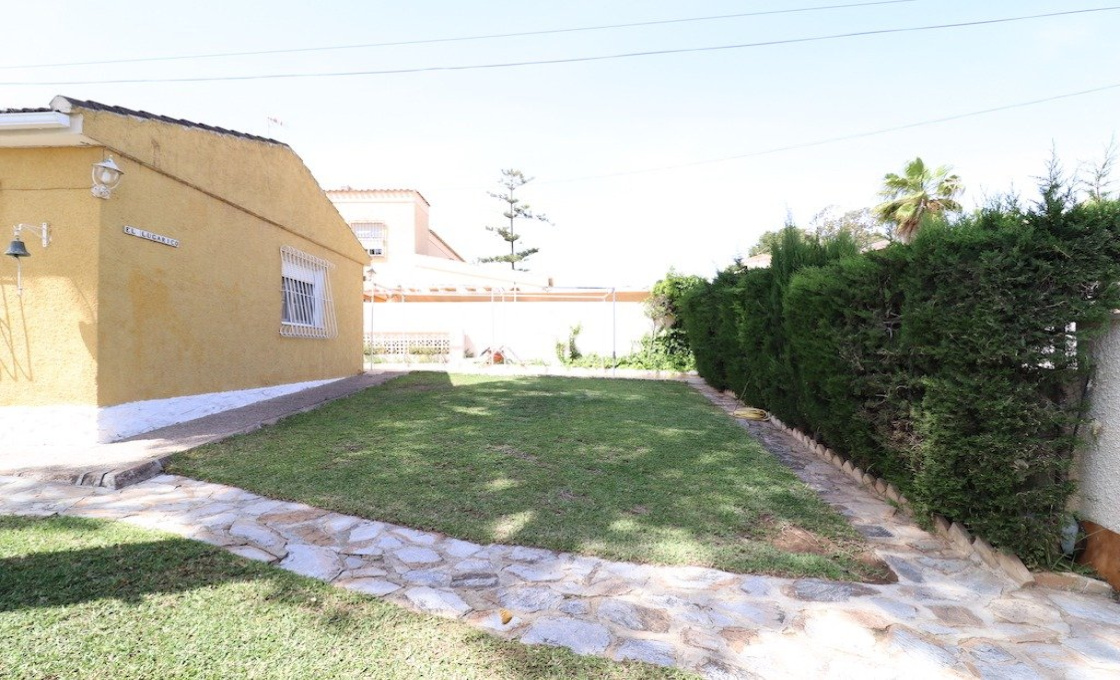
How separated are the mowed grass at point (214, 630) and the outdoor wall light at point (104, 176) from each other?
423 cm

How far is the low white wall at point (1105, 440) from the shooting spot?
9.50 feet

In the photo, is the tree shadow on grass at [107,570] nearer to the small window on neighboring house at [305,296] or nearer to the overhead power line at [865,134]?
the small window on neighboring house at [305,296]

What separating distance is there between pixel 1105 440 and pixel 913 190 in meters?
17.8

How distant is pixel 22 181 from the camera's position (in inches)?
228

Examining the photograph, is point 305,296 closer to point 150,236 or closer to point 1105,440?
point 150,236

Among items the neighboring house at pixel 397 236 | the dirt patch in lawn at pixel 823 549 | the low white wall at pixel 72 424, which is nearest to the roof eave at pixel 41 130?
the low white wall at pixel 72 424

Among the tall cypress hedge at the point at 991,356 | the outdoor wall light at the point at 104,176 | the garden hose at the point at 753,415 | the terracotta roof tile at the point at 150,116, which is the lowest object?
the garden hose at the point at 753,415

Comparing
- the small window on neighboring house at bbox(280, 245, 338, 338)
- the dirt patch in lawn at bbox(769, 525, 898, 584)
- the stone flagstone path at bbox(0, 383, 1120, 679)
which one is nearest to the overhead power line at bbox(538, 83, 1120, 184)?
the small window on neighboring house at bbox(280, 245, 338, 338)

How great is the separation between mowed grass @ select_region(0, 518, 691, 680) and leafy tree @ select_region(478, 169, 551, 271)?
33342 millimetres

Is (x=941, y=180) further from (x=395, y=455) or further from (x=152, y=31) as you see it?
(x=152, y=31)

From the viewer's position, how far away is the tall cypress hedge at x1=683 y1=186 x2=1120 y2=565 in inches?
115

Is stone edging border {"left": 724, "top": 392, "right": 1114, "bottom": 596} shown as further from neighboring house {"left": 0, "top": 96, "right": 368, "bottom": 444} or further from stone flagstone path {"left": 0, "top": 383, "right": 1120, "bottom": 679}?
neighboring house {"left": 0, "top": 96, "right": 368, "bottom": 444}

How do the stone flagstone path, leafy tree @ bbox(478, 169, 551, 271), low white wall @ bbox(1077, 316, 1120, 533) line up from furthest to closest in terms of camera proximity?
leafy tree @ bbox(478, 169, 551, 271)
low white wall @ bbox(1077, 316, 1120, 533)
the stone flagstone path

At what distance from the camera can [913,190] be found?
17.8m
